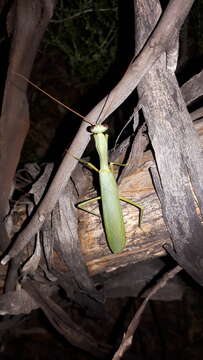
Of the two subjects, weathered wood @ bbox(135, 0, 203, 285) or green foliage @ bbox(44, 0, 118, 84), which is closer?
weathered wood @ bbox(135, 0, 203, 285)

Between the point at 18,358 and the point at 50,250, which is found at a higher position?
the point at 50,250

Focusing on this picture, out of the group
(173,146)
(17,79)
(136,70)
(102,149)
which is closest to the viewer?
(136,70)

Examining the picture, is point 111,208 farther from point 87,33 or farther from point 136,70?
point 87,33

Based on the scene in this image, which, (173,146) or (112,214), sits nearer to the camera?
(173,146)

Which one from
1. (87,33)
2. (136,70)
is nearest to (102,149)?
(136,70)

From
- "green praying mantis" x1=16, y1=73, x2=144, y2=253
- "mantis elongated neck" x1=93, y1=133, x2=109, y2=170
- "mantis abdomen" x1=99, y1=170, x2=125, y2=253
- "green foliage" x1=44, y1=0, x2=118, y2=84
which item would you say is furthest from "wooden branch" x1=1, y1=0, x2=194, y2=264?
"green foliage" x1=44, y1=0, x2=118, y2=84

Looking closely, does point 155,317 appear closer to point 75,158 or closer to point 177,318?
point 177,318

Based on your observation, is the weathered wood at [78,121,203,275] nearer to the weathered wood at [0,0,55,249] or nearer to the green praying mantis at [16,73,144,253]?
the green praying mantis at [16,73,144,253]

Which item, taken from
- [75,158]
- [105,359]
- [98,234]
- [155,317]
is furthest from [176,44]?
[155,317]
